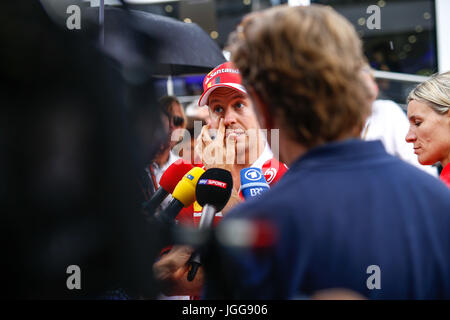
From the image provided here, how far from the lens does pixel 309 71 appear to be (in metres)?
0.86

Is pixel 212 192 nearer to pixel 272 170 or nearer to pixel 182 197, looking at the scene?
pixel 182 197

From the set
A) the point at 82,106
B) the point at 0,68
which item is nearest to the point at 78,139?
the point at 82,106

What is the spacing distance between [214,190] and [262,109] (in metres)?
0.50

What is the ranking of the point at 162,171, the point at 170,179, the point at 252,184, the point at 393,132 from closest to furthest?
the point at 252,184, the point at 170,179, the point at 162,171, the point at 393,132

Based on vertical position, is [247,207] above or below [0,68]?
below

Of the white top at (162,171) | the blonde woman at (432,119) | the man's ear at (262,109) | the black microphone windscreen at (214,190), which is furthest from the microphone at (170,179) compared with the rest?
the blonde woman at (432,119)

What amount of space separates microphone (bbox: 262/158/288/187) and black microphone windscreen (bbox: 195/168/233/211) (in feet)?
1.85

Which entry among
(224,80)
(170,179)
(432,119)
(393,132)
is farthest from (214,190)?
(393,132)

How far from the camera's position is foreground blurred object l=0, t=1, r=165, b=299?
2.38 feet

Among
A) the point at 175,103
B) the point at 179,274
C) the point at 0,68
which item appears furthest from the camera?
the point at 175,103

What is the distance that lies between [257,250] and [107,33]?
2.09 ft

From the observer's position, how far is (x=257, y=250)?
0.82m

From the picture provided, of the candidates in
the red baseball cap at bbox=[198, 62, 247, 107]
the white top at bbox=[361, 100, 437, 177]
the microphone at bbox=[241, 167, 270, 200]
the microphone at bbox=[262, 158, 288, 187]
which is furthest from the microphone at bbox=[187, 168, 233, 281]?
the white top at bbox=[361, 100, 437, 177]

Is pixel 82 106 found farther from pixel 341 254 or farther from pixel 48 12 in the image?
pixel 341 254
